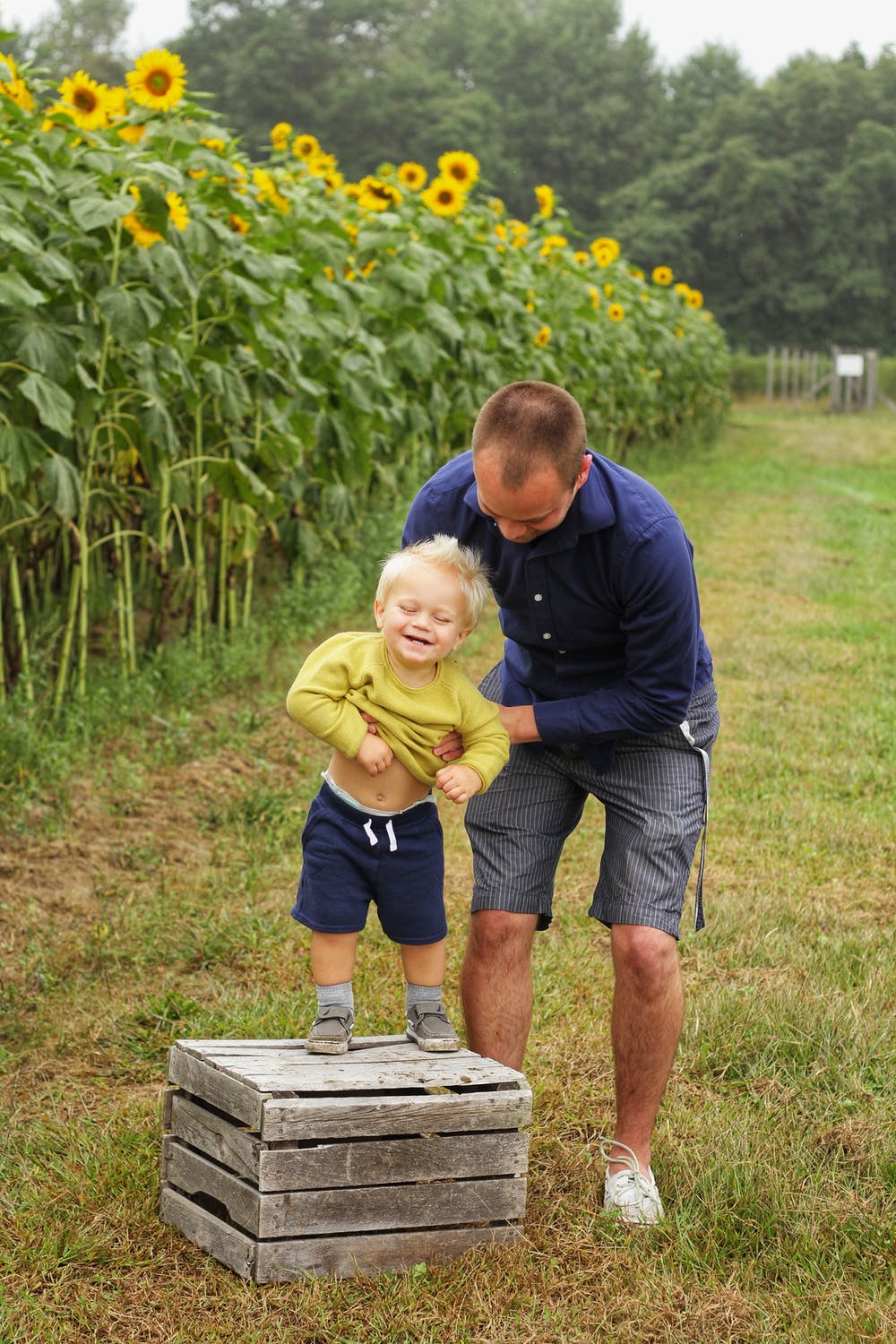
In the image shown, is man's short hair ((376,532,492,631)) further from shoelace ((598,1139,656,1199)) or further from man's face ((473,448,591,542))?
shoelace ((598,1139,656,1199))

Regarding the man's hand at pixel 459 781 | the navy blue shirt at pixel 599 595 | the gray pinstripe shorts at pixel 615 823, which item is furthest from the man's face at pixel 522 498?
the gray pinstripe shorts at pixel 615 823

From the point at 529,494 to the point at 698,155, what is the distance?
57009 millimetres

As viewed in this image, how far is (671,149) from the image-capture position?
61000 mm

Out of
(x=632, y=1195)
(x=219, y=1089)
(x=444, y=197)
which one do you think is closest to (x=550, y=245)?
(x=444, y=197)

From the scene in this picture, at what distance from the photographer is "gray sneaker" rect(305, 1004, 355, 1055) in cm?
305

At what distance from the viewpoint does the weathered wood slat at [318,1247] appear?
2783 mm

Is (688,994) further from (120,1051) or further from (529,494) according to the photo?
(529,494)

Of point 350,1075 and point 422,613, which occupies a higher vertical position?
point 422,613

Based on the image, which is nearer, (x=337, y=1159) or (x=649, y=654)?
(x=337, y=1159)

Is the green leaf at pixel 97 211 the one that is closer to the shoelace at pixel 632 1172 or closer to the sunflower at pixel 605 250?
the shoelace at pixel 632 1172

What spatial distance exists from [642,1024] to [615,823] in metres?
0.43

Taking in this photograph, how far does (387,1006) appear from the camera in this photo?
12.9 ft

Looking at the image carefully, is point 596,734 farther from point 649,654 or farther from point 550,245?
point 550,245

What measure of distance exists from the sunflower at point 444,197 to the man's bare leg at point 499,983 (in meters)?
6.93
